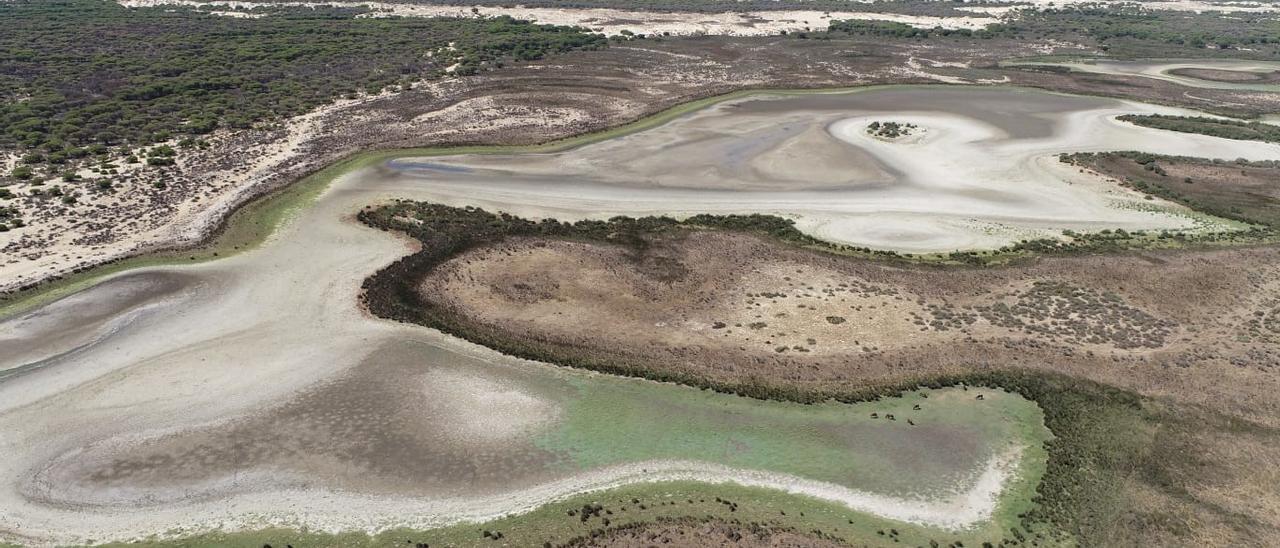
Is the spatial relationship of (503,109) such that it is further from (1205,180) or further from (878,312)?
(1205,180)

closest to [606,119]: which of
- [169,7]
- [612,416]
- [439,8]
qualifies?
[612,416]

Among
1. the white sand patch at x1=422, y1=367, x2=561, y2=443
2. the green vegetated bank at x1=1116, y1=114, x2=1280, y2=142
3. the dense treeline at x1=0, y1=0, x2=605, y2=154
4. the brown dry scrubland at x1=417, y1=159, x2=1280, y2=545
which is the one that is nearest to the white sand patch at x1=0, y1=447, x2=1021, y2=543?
the brown dry scrubland at x1=417, y1=159, x2=1280, y2=545

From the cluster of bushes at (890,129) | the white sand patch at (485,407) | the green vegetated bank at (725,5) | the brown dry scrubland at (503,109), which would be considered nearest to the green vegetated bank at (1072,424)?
the white sand patch at (485,407)

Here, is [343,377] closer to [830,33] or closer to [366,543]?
[366,543]

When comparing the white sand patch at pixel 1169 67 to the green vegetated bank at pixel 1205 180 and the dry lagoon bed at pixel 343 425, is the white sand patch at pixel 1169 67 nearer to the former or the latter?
the green vegetated bank at pixel 1205 180

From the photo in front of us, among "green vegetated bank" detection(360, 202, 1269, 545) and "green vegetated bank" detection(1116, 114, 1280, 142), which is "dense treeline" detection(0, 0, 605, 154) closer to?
"green vegetated bank" detection(360, 202, 1269, 545)

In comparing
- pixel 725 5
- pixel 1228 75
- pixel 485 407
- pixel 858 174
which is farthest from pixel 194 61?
pixel 1228 75
